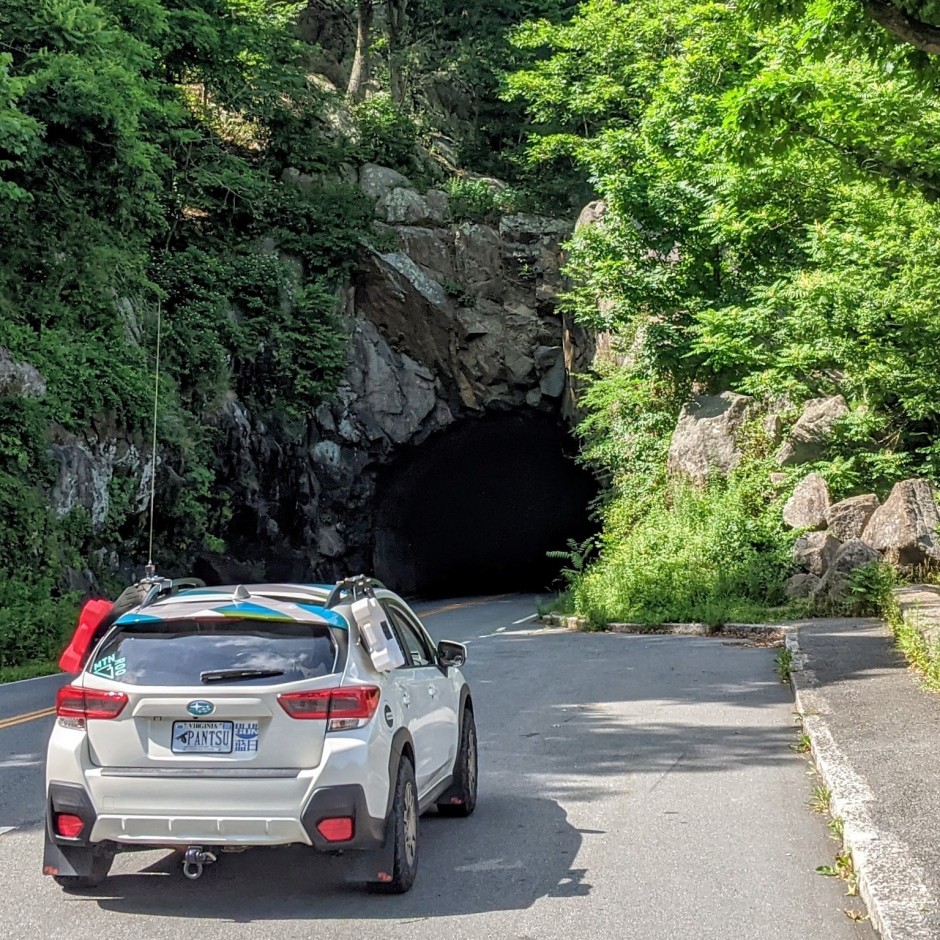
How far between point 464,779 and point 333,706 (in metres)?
2.12

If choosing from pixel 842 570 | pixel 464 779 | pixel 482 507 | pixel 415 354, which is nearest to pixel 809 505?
pixel 842 570

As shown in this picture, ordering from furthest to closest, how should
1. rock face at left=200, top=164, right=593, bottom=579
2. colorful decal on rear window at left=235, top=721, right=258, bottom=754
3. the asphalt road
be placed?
rock face at left=200, top=164, right=593, bottom=579 < colorful decal on rear window at left=235, top=721, right=258, bottom=754 < the asphalt road

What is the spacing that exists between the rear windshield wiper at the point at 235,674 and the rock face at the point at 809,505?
19.2 metres

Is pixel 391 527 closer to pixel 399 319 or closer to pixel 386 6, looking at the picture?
pixel 399 319

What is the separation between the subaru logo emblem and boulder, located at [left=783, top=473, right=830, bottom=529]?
63.6 ft

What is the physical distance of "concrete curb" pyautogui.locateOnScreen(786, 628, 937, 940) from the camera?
4.61m

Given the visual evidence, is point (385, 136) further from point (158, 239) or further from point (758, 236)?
point (758, 236)

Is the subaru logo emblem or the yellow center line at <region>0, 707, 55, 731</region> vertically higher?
the subaru logo emblem

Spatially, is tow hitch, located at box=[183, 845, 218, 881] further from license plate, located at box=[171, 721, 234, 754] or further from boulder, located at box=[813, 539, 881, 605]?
boulder, located at box=[813, 539, 881, 605]

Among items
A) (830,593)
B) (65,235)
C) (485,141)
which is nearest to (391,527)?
(485,141)

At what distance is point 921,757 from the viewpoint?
7848 millimetres

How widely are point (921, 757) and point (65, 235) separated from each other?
22048 millimetres

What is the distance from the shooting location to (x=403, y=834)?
5.56m

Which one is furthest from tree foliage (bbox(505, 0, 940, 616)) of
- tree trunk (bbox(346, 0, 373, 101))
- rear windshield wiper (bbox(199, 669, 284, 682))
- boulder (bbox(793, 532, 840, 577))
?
tree trunk (bbox(346, 0, 373, 101))
